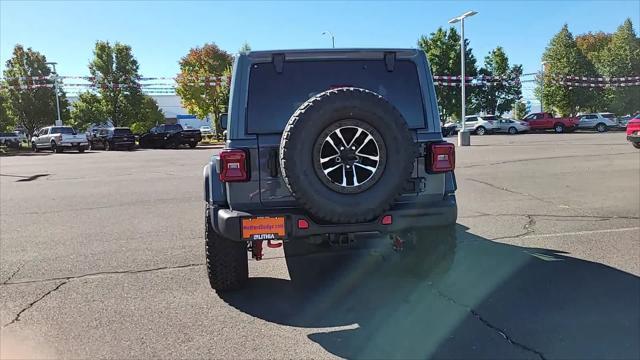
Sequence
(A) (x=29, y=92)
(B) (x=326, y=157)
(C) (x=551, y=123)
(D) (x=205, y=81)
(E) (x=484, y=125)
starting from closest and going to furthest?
(B) (x=326, y=157) → (E) (x=484, y=125) → (C) (x=551, y=123) → (D) (x=205, y=81) → (A) (x=29, y=92)

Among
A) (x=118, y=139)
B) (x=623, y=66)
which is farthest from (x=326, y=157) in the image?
(x=623, y=66)

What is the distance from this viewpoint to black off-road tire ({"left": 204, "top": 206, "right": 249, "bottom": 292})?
15.1ft

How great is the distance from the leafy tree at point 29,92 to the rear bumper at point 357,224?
5115cm

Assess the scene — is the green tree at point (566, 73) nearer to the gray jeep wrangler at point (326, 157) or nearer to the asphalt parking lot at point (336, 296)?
the asphalt parking lot at point (336, 296)

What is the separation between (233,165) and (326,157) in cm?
72

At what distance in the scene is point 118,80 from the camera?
49.2m

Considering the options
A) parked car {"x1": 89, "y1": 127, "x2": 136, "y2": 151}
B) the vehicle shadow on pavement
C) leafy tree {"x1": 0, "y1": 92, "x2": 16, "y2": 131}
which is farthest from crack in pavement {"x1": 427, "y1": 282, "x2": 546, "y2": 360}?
leafy tree {"x1": 0, "y1": 92, "x2": 16, "y2": 131}

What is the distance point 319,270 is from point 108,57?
49963mm

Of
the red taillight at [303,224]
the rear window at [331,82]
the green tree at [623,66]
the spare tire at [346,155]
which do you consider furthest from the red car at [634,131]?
the green tree at [623,66]

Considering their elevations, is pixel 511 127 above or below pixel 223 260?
above

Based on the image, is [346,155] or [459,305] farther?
[459,305]

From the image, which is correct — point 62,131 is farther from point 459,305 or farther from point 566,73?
point 566,73

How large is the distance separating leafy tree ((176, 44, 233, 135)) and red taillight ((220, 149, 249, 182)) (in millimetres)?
41339

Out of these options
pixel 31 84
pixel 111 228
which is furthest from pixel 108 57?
pixel 111 228
